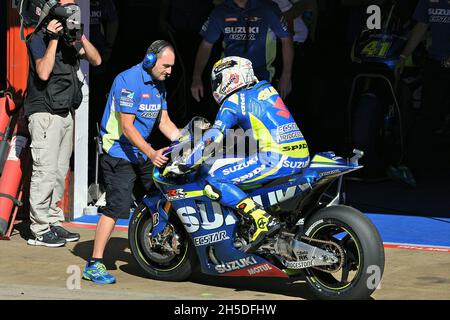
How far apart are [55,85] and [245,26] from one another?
99.0 inches

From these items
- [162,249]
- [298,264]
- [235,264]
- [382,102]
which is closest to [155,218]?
[162,249]

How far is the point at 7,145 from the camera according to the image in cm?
1059

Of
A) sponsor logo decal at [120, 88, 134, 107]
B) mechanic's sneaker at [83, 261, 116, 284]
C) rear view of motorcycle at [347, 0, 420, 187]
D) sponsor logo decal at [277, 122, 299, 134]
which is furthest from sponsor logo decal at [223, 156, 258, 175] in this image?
rear view of motorcycle at [347, 0, 420, 187]

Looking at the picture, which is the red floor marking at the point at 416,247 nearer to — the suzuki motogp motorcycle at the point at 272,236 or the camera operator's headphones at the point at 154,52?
the suzuki motogp motorcycle at the point at 272,236

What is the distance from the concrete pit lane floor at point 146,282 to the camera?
27.9 ft

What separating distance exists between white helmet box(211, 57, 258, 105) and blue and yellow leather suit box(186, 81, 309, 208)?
0.09 meters

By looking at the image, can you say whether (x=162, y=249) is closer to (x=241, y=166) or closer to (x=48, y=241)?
(x=241, y=166)

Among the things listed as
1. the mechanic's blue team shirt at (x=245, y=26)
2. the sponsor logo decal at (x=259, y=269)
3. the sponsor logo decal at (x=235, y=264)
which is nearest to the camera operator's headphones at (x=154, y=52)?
the sponsor logo decal at (x=235, y=264)

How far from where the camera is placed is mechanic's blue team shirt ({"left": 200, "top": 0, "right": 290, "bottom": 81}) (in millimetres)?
11906

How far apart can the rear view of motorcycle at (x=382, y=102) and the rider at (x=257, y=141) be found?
4.72 m

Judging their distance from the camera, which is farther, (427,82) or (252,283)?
(427,82)
